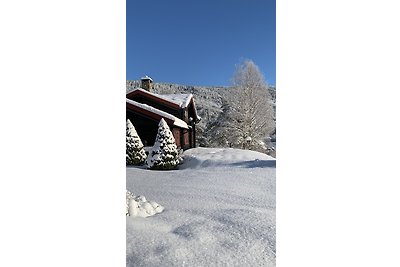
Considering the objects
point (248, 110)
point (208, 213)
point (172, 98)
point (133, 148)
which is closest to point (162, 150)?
point (133, 148)

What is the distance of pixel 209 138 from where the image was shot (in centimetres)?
153

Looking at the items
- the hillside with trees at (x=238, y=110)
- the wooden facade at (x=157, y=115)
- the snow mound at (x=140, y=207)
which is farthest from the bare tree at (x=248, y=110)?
the snow mound at (x=140, y=207)

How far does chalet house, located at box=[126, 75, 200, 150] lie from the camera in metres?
1.29

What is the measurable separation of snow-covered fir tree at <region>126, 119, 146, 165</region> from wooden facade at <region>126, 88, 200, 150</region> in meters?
0.02

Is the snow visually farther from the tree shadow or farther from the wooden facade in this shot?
the tree shadow

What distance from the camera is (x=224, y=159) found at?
1570mm

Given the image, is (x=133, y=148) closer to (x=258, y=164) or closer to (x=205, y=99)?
(x=205, y=99)

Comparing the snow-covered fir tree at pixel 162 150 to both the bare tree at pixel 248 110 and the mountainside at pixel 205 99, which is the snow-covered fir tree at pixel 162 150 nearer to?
the mountainside at pixel 205 99

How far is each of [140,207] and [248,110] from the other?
70cm
